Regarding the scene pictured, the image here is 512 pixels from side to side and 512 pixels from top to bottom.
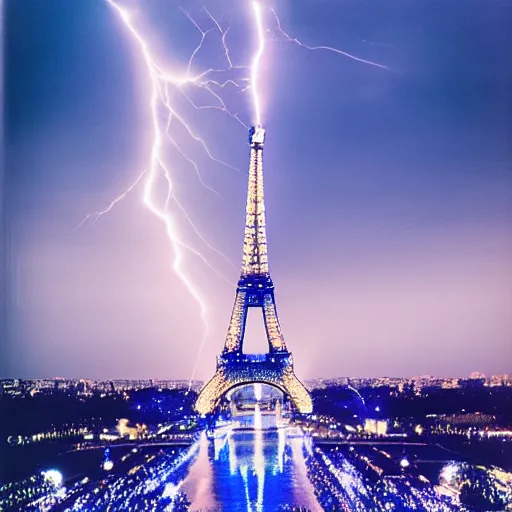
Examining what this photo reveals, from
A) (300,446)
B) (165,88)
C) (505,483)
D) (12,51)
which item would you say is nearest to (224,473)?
(300,446)

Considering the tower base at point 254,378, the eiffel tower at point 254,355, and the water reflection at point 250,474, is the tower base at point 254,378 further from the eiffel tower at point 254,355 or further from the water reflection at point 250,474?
→ the water reflection at point 250,474

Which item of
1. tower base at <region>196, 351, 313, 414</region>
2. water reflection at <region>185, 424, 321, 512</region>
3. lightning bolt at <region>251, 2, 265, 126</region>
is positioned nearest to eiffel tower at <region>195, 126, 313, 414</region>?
tower base at <region>196, 351, 313, 414</region>

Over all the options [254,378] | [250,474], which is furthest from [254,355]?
[250,474]

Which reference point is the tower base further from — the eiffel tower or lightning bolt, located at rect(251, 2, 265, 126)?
lightning bolt, located at rect(251, 2, 265, 126)

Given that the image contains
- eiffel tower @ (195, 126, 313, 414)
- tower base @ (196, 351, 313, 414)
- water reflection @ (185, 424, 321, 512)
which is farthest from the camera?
tower base @ (196, 351, 313, 414)

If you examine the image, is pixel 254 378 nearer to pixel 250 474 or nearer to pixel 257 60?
pixel 250 474

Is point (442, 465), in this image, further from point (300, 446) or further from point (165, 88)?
point (165, 88)

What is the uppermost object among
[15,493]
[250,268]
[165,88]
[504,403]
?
[165,88]

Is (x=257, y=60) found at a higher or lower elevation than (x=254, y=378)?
higher
